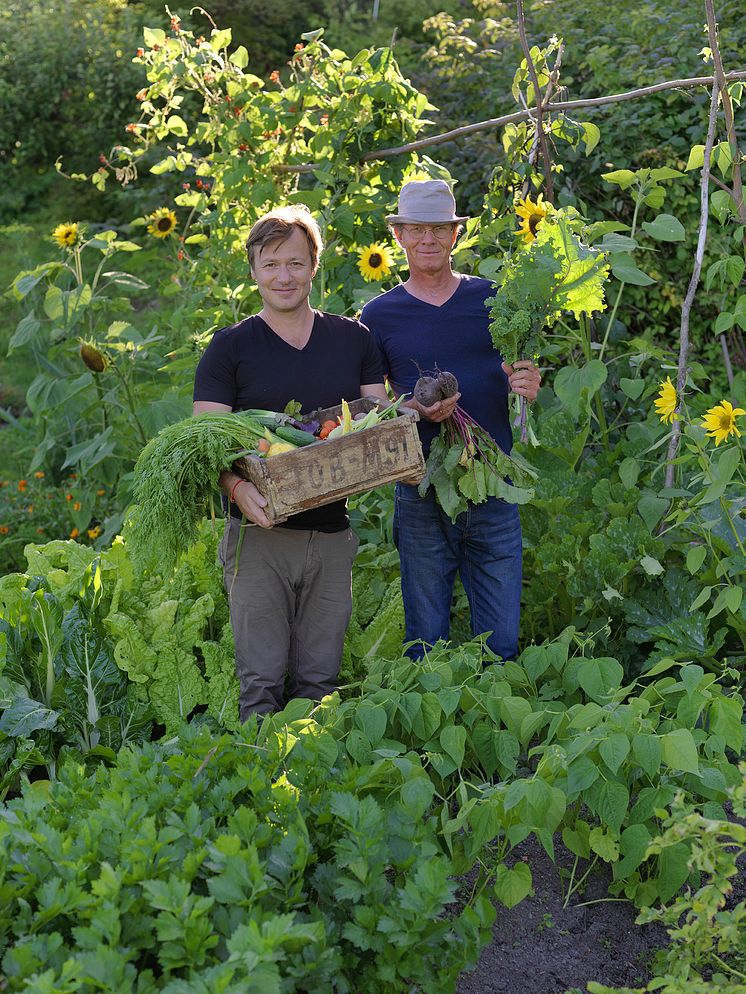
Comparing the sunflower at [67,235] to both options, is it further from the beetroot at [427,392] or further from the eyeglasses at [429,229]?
the beetroot at [427,392]

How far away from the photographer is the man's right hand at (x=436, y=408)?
287 cm

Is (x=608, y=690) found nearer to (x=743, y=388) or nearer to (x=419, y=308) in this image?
(x=419, y=308)

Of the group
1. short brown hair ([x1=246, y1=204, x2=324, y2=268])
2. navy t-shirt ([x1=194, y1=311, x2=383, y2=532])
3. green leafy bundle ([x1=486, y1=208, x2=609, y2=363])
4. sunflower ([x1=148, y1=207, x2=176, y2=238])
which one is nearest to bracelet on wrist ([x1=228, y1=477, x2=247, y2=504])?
navy t-shirt ([x1=194, y1=311, x2=383, y2=532])

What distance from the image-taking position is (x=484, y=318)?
3062mm

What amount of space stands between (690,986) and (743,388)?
229 centimetres

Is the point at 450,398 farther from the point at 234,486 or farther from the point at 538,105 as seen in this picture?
the point at 538,105

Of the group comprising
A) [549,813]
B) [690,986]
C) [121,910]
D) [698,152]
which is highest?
[698,152]

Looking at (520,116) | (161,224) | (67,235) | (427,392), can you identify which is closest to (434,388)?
(427,392)

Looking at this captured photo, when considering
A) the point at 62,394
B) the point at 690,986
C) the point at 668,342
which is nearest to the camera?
the point at 690,986

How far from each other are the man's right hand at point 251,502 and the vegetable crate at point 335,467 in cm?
1

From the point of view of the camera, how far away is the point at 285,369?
2.86m

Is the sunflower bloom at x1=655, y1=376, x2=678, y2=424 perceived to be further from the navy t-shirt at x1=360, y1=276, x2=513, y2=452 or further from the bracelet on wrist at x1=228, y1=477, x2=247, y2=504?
the bracelet on wrist at x1=228, y1=477, x2=247, y2=504

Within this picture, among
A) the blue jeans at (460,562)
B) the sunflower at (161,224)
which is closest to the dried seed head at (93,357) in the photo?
the sunflower at (161,224)

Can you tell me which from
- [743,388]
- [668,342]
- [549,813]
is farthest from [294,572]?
[668,342]
